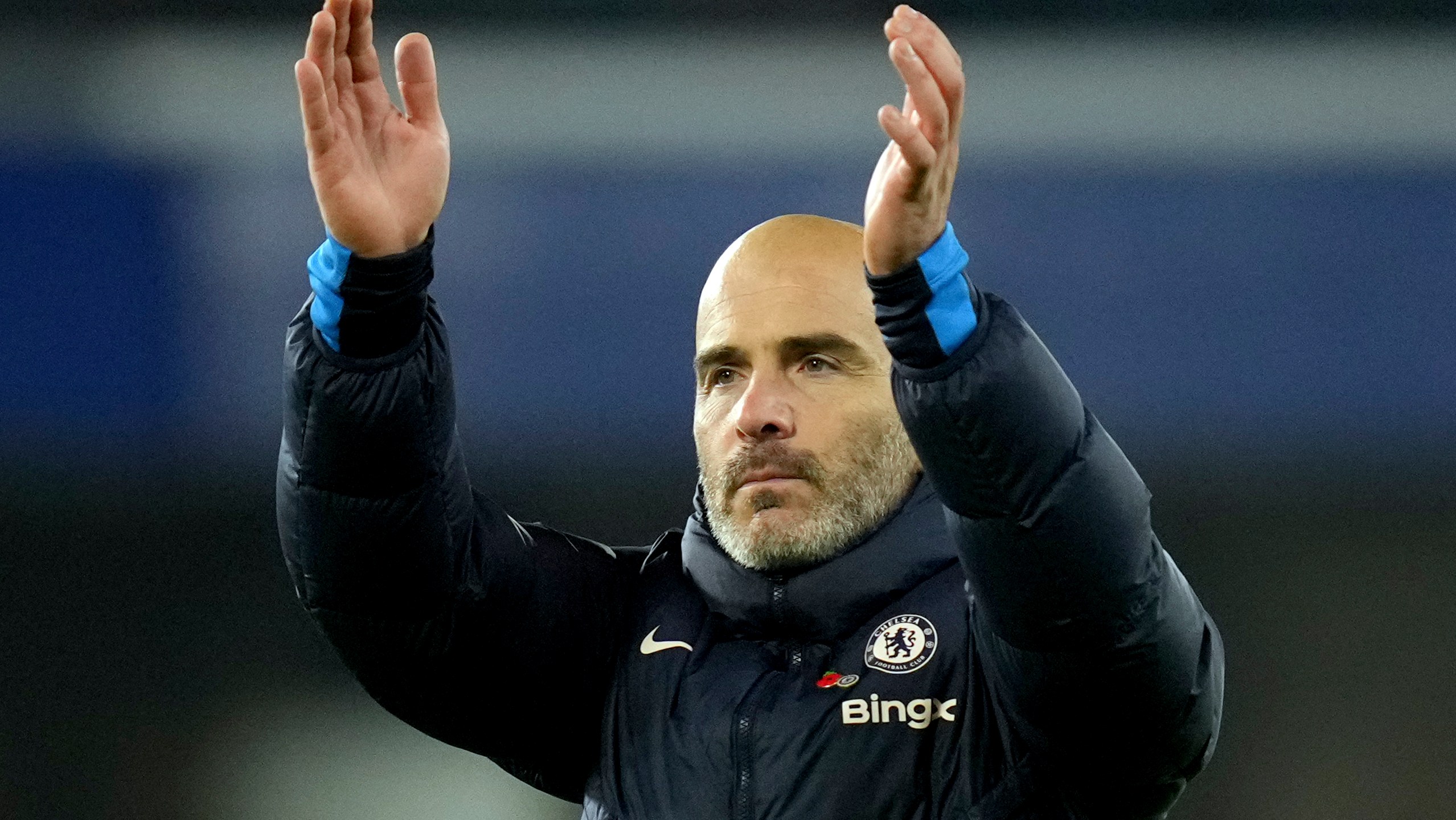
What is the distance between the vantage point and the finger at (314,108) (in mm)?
1178

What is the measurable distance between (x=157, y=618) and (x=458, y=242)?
85cm

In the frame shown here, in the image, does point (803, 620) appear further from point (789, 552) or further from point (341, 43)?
point (341, 43)

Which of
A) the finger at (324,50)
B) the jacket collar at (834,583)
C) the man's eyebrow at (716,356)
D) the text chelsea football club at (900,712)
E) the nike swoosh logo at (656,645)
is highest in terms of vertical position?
the finger at (324,50)

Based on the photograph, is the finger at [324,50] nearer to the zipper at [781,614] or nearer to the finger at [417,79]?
the finger at [417,79]

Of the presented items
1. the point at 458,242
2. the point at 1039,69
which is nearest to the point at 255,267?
the point at 458,242

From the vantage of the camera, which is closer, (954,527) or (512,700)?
(954,527)

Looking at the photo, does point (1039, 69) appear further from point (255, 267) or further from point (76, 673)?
point (76, 673)

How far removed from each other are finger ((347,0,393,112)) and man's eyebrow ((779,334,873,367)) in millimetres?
422

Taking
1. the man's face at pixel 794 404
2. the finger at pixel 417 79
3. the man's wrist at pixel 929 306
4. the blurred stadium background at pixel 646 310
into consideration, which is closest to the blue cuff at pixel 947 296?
the man's wrist at pixel 929 306

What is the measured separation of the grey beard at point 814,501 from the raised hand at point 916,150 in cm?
36

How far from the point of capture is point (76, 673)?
2.81m

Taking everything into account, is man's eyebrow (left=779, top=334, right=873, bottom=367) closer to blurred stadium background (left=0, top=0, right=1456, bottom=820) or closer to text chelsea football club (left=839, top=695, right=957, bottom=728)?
text chelsea football club (left=839, top=695, right=957, bottom=728)

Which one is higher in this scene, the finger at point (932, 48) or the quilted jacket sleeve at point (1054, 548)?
the finger at point (932, 48)

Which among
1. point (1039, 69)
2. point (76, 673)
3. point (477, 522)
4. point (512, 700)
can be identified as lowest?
point (76, 673)
